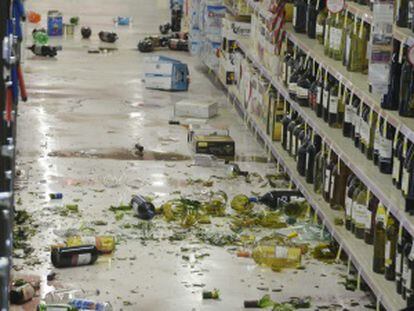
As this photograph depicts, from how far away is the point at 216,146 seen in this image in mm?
9945

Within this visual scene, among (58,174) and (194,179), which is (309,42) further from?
(58,174)

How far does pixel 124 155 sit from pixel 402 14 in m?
4.23

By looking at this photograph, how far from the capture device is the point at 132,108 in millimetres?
12117

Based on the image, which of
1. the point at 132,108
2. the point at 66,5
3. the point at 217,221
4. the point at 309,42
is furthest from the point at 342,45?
the point at 66,5

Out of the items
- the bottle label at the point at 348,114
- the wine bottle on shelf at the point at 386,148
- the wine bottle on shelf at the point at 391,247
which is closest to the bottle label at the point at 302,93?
the bottle label at the point at 348,114

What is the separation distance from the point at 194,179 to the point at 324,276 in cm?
236

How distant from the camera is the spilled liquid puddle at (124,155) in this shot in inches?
389

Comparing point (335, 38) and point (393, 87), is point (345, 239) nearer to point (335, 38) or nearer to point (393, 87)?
point (393, 87)

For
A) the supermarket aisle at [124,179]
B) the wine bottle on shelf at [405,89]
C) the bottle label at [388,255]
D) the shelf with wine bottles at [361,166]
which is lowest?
the supermarket aisle at [124,179]

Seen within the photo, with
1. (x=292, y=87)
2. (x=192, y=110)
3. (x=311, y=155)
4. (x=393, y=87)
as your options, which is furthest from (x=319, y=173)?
(x=192, y=110)

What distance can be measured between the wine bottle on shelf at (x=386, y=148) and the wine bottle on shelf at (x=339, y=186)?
978 millimetres

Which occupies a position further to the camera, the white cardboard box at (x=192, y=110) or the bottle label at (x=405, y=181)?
the white cardboard box at (x=192, y=110)

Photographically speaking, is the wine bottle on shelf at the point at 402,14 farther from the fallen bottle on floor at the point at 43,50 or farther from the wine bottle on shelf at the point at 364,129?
the fallen bottle on floor at the point at 43,50

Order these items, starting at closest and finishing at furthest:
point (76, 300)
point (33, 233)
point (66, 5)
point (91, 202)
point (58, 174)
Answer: point (76, 300), point (33, 233), point (91, 202), point (58, 174), point (66, 5)
